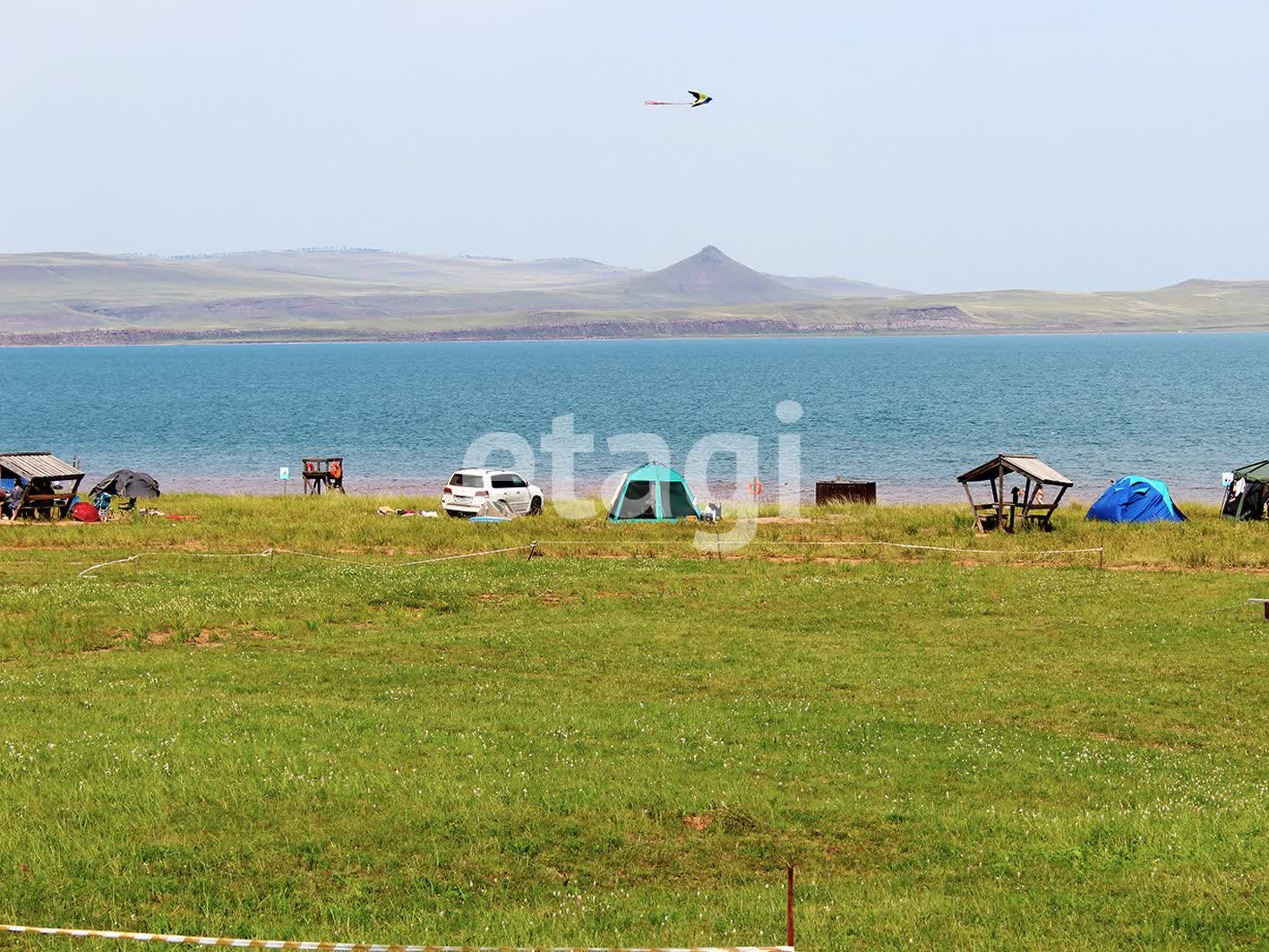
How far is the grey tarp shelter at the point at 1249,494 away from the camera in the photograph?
4306 centimetres

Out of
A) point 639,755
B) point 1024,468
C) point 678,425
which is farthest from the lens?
point 678,425

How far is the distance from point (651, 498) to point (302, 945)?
3584cm

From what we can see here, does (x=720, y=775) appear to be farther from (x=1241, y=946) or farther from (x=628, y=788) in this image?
(x=1241, y=946)

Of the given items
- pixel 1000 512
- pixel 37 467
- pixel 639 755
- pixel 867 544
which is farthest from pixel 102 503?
pixel 639 755

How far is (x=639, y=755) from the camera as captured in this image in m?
16.1

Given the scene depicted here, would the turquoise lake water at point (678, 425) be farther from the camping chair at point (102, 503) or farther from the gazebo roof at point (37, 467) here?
the gazebo roof at point (37, 467)

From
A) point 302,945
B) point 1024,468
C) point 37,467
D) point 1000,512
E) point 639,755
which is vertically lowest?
point 1000,512

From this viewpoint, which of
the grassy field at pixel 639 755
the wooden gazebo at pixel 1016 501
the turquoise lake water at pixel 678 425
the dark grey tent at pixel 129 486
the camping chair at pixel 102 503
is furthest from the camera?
the turquoise lake water at pixel 678 425

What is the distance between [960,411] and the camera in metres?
126

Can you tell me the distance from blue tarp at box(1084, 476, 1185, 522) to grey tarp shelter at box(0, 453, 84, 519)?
35.4m

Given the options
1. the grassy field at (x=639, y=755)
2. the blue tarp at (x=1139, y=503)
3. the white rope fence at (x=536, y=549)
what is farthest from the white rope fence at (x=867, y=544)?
the blue tarp at (x=1139, y=503)

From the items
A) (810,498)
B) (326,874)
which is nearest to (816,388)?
(810,498)

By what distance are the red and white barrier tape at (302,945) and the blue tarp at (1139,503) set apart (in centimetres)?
3660

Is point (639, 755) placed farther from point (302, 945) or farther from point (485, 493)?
point (485, 493)
